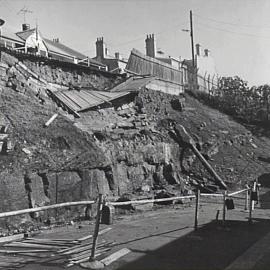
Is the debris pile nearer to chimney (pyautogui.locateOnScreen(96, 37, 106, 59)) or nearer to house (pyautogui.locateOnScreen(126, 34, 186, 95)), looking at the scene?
house (pyautogui.locateOnScreen(126, 34, 186, 95))

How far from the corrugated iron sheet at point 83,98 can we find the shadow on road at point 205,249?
10.9 meters

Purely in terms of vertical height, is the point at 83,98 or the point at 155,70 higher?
the point at 155,70

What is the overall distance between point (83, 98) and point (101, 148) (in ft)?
14.4

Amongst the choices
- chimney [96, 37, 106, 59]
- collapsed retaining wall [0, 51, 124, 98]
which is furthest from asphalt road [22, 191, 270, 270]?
chimney [96, 37, 106, 59]

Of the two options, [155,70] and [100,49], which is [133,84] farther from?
[100,49]

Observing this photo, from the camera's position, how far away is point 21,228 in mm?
11562

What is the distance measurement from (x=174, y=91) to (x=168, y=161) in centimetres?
937

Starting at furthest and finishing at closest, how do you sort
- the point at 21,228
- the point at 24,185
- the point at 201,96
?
the point at 201,96 < the point at 24,185 < the point at 21,228

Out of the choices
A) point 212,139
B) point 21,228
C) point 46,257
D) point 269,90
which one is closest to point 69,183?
point 21,228

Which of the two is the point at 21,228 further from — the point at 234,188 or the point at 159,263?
the point at 234,188

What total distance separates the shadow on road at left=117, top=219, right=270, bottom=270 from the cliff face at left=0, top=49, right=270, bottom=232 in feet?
17.8

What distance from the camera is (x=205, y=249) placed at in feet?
24.9

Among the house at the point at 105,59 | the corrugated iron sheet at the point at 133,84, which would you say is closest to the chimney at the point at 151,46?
the house at the point at 105,59

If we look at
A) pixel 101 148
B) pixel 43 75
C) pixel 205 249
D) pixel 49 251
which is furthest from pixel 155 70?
pixel 49 251
